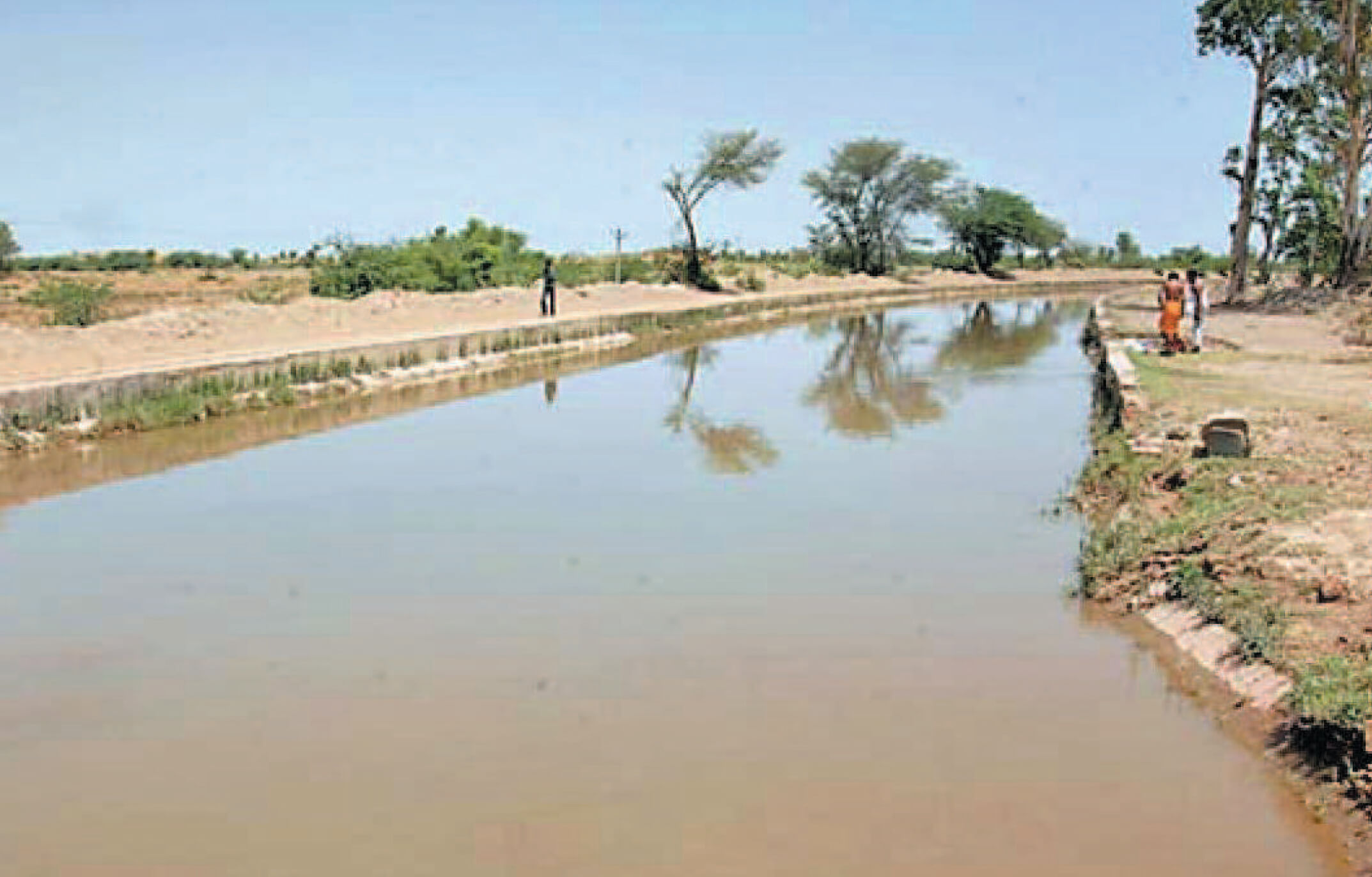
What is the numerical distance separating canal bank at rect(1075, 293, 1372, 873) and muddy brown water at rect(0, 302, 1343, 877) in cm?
19

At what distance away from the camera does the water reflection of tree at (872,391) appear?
568 inches

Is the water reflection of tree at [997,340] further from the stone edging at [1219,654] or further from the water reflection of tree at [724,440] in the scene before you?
the stone edging at [1219,654]

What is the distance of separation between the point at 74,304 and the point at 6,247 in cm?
2755

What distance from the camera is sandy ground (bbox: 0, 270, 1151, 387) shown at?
15805 mm

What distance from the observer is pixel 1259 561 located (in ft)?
20.0

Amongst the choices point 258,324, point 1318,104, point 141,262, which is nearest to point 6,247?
point 141,262

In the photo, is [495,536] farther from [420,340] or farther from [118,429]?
[420,340]

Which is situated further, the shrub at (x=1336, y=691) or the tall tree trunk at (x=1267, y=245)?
the tall tree trunk at (x=1267, y=245)

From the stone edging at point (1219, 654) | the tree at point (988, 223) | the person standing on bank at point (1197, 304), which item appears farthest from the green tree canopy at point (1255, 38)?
the tree at point (988, 223)

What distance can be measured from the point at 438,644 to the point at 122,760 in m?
1.64

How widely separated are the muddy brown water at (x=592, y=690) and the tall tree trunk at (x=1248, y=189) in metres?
19.0

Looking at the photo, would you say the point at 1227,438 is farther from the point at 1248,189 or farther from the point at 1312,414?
the point at 1248,189

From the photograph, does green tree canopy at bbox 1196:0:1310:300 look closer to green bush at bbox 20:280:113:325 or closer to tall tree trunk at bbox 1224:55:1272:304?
tall tree trunk at bbox 1224:55:1272:304

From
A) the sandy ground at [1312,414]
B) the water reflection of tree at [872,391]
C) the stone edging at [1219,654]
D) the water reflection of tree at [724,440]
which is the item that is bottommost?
the water reflection of tree at [872,391]
